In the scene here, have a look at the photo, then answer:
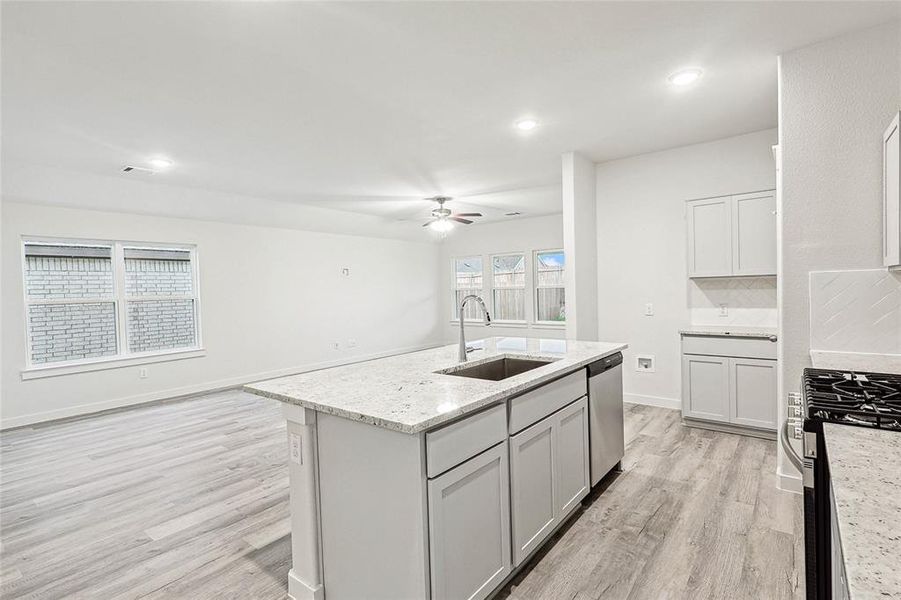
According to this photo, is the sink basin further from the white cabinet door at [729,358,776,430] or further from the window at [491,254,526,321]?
the window at [491,254,526,321]

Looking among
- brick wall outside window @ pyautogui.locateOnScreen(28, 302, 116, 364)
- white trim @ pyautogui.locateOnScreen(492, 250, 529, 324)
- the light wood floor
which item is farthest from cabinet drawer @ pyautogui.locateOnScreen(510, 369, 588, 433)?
white trim @ pyautogui.locateOnScreen(492, 250, 529, 324)

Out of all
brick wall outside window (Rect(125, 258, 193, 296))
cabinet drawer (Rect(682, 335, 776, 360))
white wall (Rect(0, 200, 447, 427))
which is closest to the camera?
cabinet drawer (Rect(682, 335, 776, 360))

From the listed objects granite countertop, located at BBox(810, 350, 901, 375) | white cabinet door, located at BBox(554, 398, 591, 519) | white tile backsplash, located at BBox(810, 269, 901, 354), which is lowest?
white cabinet door, located at BBox(554, 398, 591, 519)

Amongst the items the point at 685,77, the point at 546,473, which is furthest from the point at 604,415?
the point at 685,77

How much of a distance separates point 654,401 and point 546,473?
2970 millimetres

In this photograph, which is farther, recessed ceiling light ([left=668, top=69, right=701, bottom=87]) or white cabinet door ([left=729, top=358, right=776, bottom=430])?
white cabinet door ([left=729, top=358, right=776, bottom=430])

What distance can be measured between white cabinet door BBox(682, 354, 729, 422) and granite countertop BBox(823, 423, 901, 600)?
2.93 meters

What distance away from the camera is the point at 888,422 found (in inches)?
46.1

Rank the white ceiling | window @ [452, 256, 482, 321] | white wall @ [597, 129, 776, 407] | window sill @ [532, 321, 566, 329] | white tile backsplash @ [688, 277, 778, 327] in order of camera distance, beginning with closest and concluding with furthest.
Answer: the white ceiling
white tile backsplash @ [688, 277, 778, 327]
white wall @ [597, 129, 776, 407]
window sill @ [532, 321, 566, 329]
window @ [452, 256, 482, 321]

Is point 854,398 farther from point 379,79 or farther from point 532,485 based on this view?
point 379,79

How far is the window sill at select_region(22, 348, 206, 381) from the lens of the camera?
4.89m

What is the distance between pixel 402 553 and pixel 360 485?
0.28m

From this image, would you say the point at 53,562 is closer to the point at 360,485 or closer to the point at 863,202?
the point at 360,485

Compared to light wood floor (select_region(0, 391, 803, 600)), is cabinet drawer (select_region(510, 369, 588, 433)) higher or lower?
higher
